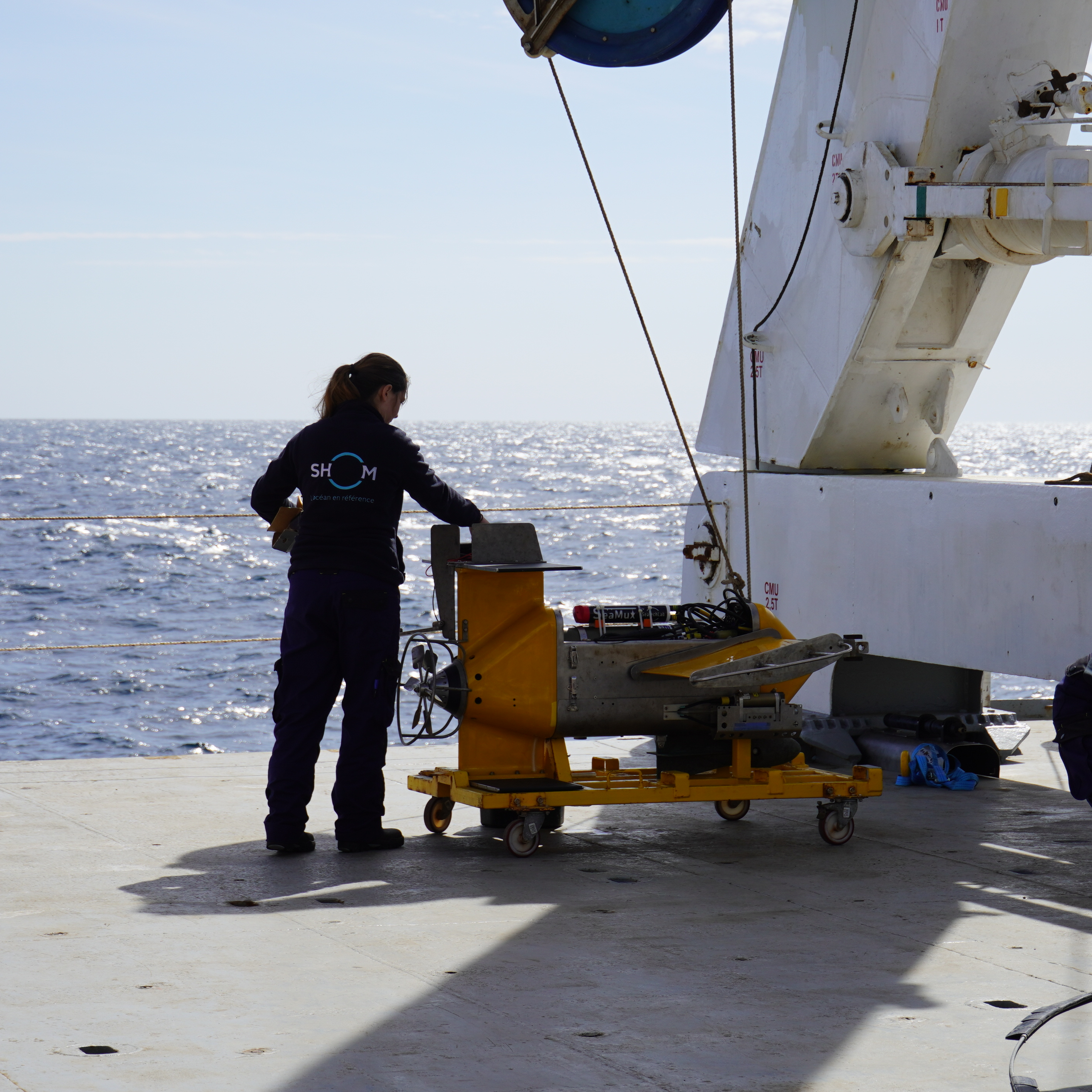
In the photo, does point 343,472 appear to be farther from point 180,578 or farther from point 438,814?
point 180,578

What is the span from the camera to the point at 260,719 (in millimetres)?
20141

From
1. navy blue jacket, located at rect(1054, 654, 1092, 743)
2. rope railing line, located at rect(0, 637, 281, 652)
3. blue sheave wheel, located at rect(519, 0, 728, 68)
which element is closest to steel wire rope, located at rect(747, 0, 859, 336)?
blue sheave wheel, located at rect(519, 0, 728, 68)

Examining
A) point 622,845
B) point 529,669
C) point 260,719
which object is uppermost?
point 529,669

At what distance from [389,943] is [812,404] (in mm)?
3895

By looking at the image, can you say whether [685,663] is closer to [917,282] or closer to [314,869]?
[314,869]

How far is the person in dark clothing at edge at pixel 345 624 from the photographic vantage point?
510 cm

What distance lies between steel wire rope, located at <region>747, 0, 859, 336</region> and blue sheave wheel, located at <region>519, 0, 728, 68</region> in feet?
0.48

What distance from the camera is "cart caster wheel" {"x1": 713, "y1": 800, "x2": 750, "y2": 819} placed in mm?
5762

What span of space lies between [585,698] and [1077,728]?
2.06 metres

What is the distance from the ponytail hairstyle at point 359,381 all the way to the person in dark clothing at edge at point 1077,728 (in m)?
2.56

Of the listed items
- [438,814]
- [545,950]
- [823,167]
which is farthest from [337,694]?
[823,167]

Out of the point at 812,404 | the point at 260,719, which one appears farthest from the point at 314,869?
the point at 260,719

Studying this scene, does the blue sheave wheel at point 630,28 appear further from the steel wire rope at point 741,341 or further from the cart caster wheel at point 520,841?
the cart caster wheel at point 520,841

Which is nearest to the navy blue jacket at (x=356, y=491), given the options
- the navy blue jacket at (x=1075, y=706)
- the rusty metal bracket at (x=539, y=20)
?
the rusty metal bracket at (x=539, y=20)
